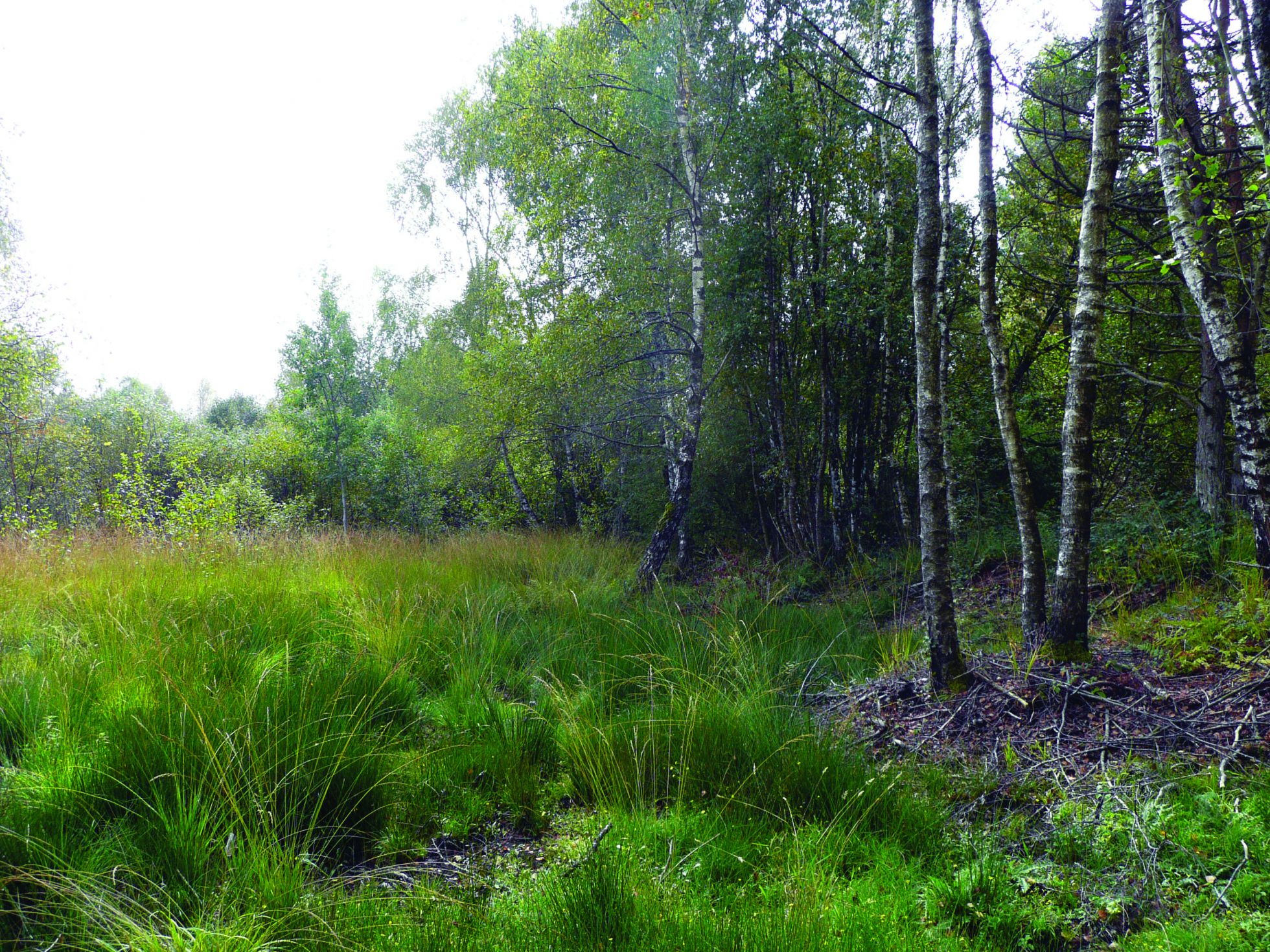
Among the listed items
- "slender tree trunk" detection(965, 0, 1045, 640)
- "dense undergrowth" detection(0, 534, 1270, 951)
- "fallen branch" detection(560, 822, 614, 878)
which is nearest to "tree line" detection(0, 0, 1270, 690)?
"slender tree trunk" detection(965, 0, 1045, 640)

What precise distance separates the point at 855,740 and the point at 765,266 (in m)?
8.83

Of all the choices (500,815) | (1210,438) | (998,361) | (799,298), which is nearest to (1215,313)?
(998,361)

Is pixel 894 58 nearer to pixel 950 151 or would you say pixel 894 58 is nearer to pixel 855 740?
pixel 950 151

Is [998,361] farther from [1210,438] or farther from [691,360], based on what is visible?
[691,360]

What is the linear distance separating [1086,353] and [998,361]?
0.81 m

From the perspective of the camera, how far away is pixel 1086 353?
12.9 feet

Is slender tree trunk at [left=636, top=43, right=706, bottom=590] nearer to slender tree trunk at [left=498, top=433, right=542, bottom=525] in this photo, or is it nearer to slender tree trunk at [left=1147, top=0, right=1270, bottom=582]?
slender tree trunk at [left=1147, top=0, right=1270, bottom=582]

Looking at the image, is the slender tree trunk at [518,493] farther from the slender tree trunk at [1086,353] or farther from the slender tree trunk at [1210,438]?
the slender tree trunk at [1210,438]

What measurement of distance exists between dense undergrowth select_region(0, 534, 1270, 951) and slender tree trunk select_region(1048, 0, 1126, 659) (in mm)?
1225

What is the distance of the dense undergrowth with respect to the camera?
1.75m

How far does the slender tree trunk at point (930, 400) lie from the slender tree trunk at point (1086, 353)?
2.65ft

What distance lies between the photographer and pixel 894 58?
9633mm

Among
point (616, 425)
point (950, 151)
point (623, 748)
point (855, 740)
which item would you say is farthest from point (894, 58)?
point (623, 748)

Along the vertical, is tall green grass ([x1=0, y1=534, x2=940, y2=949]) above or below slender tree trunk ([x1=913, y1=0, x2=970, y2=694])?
below
